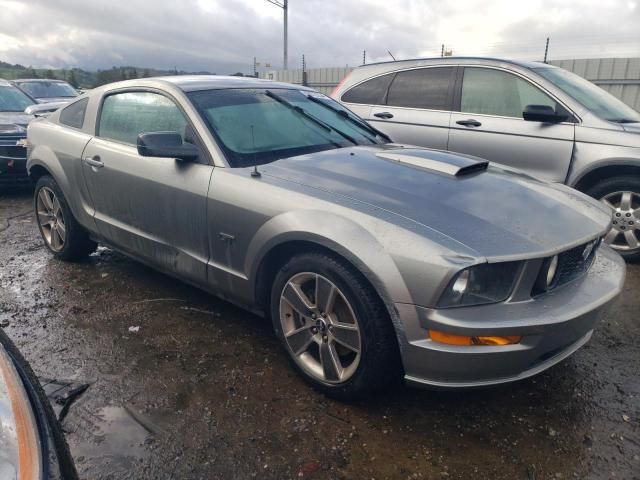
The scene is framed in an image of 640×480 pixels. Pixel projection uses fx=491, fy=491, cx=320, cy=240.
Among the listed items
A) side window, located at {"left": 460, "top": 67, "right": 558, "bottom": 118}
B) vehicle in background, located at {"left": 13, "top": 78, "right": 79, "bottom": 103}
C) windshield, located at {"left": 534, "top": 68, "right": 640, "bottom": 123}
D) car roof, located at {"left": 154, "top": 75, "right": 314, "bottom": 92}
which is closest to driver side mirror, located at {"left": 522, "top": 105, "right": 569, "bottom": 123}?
side window, located at {"left": 460, "top": 67, "right": 558, "bottom": 118}

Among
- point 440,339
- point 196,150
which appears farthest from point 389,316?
point 196,150

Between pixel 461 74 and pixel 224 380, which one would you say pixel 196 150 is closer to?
pixel 224 380

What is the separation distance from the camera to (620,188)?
169 inches

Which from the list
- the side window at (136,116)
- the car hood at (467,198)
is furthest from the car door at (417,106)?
the side window at (136,116)

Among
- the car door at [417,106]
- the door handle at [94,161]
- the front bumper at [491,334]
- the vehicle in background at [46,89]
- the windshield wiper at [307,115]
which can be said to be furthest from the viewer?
the vehicle in background at [46,89]

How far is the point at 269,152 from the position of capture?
2.94 metres

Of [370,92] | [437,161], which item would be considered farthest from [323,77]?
[437,161]

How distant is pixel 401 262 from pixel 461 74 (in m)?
3.67

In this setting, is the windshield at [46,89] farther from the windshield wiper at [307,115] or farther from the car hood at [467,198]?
the car hood at [467,198]

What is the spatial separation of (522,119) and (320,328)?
335 centimetres

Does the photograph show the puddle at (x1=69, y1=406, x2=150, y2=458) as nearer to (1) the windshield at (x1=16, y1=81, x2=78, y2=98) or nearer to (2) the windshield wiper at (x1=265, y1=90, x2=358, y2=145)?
(2) the windshield wiper at (x1=265, y1=90, x2=358, y2=145)

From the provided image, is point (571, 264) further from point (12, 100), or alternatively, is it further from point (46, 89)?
point (46, 89)

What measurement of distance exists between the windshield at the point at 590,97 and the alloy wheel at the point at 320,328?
11.5 feet

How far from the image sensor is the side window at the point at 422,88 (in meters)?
5.15
